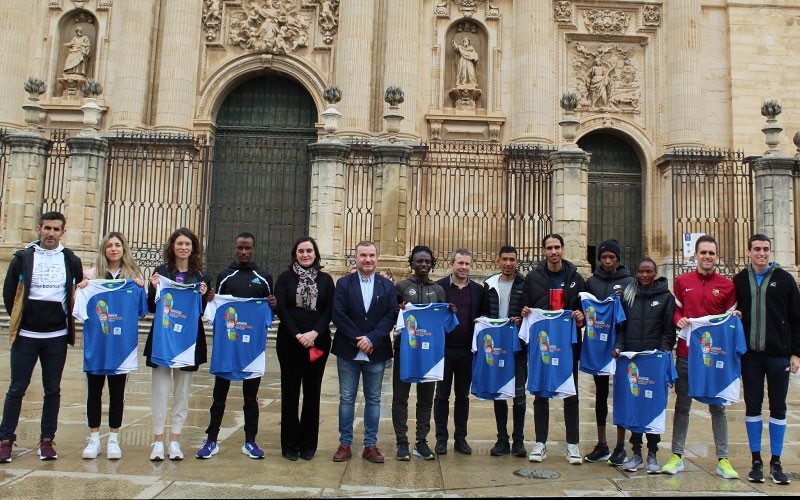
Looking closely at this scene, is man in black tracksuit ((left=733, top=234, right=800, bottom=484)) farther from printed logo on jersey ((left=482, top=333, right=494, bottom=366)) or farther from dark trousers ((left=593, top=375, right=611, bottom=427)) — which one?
printed logo on jersey ((left=482, top=333, right=494, bottom=366))

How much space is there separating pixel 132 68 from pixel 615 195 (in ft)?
49.6

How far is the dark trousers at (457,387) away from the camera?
6391 mm

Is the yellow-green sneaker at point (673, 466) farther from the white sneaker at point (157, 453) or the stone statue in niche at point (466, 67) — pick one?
the stone statue in niche at point (466, 67)

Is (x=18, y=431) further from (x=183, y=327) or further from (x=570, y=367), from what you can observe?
(x=570, y=367)

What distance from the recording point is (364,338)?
5.98 metres

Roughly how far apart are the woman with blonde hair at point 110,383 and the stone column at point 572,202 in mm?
9951

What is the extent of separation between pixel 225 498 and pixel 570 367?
3241 mm

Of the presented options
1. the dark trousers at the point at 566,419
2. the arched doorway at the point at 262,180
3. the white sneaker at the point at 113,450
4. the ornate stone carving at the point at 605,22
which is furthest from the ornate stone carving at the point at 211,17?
the dark trousers at the point at 566,419

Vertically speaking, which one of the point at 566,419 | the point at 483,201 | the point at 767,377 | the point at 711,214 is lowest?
the point at 566,419

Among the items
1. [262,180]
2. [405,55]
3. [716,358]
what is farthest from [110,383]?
[405,55]

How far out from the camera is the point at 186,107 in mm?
20453

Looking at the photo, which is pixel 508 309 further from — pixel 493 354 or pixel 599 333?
pixel 599 333

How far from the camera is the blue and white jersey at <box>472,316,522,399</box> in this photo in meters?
6.44

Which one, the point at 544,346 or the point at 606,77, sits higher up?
the point at 606,77
